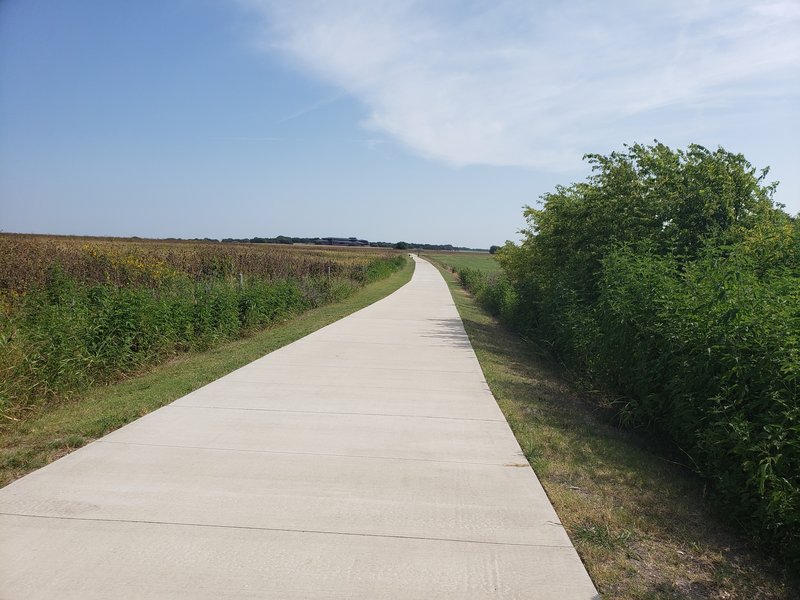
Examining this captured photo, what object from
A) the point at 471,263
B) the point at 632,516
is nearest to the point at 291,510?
the point at 632,516

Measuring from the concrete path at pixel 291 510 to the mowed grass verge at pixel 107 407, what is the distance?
25cm

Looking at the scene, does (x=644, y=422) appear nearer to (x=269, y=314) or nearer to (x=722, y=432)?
(x=722, y=432)

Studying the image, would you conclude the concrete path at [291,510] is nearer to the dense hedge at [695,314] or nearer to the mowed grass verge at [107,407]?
the mowed grass verge at [107,407]

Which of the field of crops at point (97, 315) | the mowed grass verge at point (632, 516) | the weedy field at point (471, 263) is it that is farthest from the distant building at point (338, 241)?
the mowed grass verge at point (632, 516)

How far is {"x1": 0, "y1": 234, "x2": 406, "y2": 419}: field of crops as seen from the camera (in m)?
7.23

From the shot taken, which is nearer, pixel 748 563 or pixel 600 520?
pixel 748 563

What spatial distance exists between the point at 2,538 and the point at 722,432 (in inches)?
187

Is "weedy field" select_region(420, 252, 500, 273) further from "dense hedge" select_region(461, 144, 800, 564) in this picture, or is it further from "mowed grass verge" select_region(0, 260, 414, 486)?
"mowed grass verge" select_region(0, 260, 414, 486)

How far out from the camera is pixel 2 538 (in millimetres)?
3582

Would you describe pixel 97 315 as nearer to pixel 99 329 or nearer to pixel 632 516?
pixel 99 329

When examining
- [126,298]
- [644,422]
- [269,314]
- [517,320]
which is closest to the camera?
[644,422]

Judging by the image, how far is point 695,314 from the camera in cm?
555

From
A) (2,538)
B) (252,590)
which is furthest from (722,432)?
(2,538)

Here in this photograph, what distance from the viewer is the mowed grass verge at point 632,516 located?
355 cm
